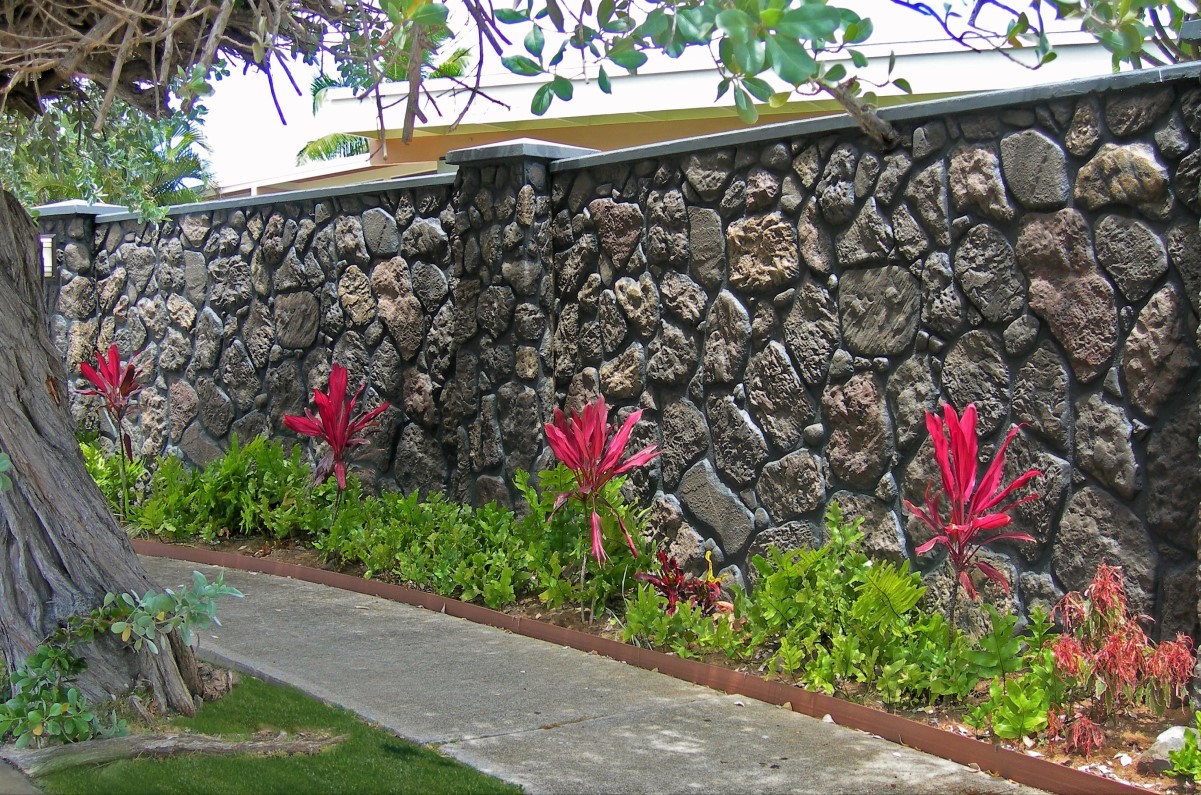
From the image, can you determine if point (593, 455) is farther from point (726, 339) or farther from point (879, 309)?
point (879, 309)

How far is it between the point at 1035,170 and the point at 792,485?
75.5 inches

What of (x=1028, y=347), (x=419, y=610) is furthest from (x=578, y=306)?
(x=1028, y=347)

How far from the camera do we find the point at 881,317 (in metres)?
5.72

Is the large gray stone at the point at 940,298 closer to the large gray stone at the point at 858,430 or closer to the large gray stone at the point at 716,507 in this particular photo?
the large gray stone at the point at 858,430

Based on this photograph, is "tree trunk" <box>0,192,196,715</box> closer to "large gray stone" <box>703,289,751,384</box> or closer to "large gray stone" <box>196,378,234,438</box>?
"large gray stone" <box>703,289,751,384</box>

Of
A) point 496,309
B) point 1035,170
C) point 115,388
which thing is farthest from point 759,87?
point 115,388

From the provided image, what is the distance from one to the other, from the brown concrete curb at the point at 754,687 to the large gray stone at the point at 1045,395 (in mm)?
1303

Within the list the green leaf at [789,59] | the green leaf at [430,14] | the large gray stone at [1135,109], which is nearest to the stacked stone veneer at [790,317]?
the large gray stone at [1135,109]

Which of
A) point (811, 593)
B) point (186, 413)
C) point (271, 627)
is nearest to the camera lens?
point (811, 593)

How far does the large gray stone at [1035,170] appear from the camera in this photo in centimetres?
504

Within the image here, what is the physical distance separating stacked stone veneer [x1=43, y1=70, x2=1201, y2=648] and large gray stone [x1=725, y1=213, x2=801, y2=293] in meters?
0.01

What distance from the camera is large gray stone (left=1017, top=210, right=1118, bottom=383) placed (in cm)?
488

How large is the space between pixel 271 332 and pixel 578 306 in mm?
3150

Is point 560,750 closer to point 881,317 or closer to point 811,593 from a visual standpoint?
point 811,593
